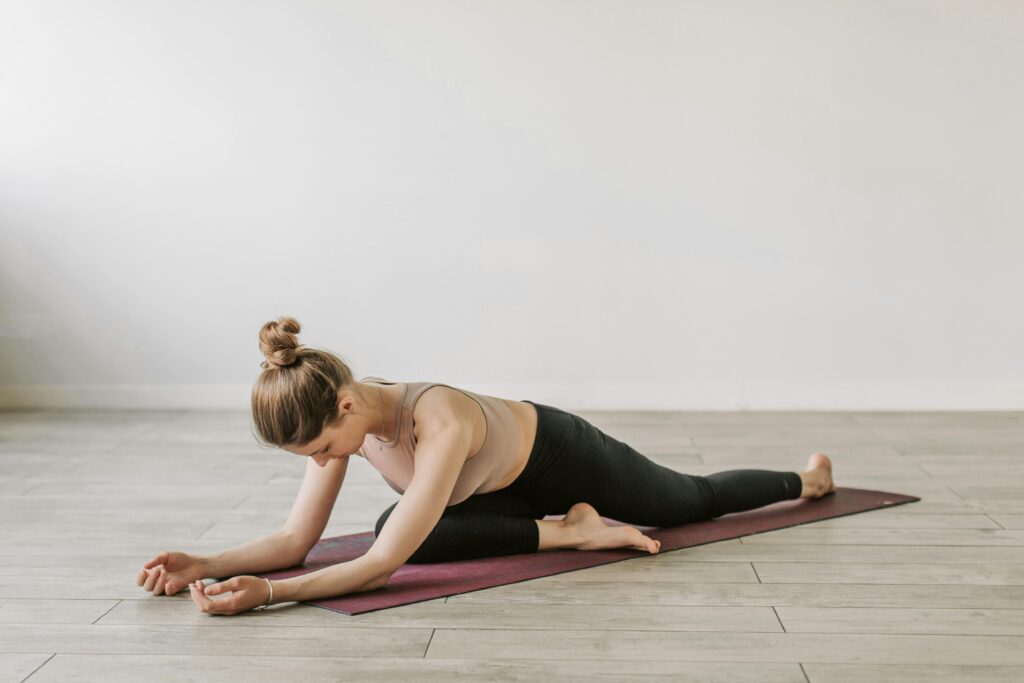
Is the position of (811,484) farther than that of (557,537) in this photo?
Yes

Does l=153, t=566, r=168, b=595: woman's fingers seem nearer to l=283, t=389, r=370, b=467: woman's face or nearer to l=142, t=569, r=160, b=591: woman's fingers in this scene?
l=142, t=569, r=160, b=591: woman's fingers

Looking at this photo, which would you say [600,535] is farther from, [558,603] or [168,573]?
[168,573]

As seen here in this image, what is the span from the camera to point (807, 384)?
4.85 metres

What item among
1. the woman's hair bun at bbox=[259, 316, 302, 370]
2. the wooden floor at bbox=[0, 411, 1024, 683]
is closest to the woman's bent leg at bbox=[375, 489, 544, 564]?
the wooden floor at bbox=[0, 411, 1024, 683]

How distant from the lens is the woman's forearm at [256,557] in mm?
2432

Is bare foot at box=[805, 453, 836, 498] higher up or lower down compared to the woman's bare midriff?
lower down

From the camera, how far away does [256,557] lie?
2.49 m

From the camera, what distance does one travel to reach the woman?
2.14m

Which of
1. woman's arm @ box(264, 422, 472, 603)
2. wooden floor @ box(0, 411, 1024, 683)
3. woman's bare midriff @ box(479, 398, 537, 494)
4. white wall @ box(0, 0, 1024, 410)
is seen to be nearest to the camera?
wooden floor @ box(0, 411, 1024, 683)

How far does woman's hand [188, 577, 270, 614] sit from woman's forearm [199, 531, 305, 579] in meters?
0.21

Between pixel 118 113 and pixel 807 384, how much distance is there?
3086 mm

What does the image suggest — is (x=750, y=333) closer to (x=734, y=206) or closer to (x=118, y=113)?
(x=734, y=206)

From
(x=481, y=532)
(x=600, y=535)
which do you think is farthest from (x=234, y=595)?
(x=600, y=535)

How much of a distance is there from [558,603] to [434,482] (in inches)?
13.8
